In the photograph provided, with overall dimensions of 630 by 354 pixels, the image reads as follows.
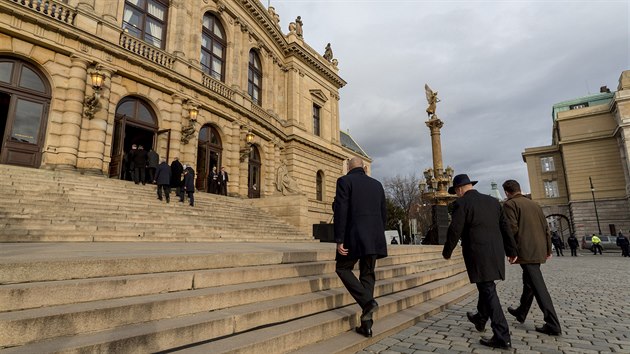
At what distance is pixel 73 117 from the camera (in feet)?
39.9

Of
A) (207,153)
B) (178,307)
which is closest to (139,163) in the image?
(207,153)

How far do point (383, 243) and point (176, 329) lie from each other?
249cm

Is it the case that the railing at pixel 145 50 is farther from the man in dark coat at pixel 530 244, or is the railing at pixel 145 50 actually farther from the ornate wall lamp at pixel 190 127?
the man in dark coat at pixel 530 244

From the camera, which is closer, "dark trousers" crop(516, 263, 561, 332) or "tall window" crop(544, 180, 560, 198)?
"dark trousers" crop(516, 263, 561, 332)

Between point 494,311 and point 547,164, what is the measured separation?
177 ft

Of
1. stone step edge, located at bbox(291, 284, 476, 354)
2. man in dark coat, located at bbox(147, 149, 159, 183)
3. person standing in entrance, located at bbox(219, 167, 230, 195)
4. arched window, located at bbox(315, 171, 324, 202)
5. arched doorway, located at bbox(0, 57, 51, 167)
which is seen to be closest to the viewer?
stone step edge, located at bbox(291, 284, 476, 354)

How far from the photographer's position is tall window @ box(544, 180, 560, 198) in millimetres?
45172

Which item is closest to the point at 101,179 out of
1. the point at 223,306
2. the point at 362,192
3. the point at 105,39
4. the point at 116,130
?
the point at 116,130

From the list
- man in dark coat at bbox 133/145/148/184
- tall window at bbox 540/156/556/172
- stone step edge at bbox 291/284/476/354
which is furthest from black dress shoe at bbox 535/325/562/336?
tall window at bbox 540/156/556/172

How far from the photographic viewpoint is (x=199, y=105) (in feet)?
55.8

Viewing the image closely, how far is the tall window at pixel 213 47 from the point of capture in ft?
62.6

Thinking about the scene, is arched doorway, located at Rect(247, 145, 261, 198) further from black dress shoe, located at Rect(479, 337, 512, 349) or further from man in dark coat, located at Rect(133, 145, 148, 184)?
black dress shoe, located at Rect(479, 337, 512, 349)

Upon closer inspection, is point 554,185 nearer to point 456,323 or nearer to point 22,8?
point 456,323

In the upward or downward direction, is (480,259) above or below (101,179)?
below
